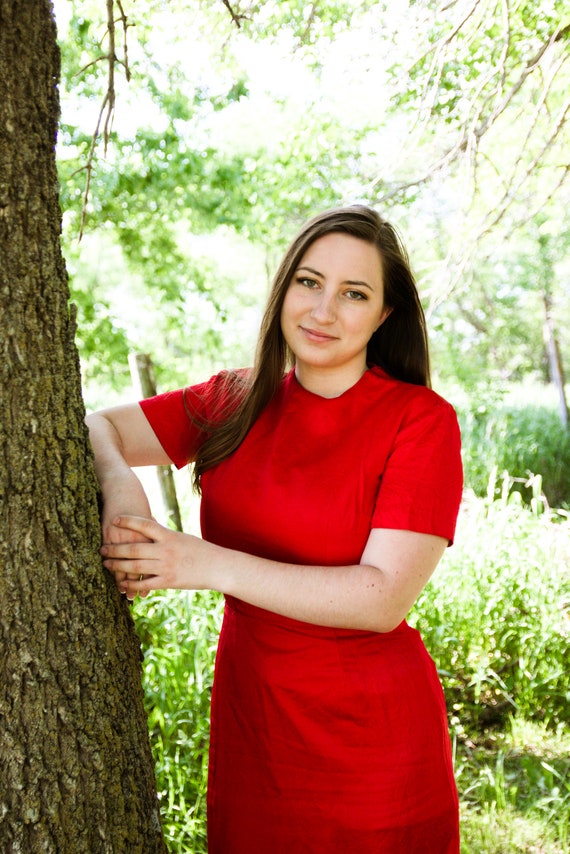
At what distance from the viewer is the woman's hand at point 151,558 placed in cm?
135

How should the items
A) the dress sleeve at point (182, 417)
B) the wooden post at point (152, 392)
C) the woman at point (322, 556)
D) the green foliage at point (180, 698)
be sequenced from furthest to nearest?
the wooden post at point (152, 392) < the green foliage at point (180, 698) < the dress sleeve at point (182, 417) < the woman at point (322, 556)

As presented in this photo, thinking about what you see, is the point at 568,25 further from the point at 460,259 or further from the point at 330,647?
the point at 330,647

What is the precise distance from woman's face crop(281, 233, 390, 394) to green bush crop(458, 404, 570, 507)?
223 inches

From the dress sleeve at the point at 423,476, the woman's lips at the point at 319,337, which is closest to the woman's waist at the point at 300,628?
the dress sleeve at the point at 423,476

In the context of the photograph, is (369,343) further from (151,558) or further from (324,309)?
(151,558)

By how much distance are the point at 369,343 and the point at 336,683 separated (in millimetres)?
A: 888

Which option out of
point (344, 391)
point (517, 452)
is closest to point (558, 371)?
point (517, 452)

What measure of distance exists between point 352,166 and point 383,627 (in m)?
6.35

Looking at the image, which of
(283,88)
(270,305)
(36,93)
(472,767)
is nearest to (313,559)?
(270,305)

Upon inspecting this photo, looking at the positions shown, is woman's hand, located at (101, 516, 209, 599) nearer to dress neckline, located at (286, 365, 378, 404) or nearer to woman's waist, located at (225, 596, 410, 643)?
woman's waist, located at (225, 596, 410, 643)

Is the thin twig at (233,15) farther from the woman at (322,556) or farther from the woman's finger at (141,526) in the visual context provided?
the woman's finger at (141,526)

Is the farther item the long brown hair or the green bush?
the green bush

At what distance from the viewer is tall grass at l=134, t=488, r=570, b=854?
296cm

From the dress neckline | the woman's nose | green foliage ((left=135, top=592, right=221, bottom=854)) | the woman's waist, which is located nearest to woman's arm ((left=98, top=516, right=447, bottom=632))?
the woman's waist
